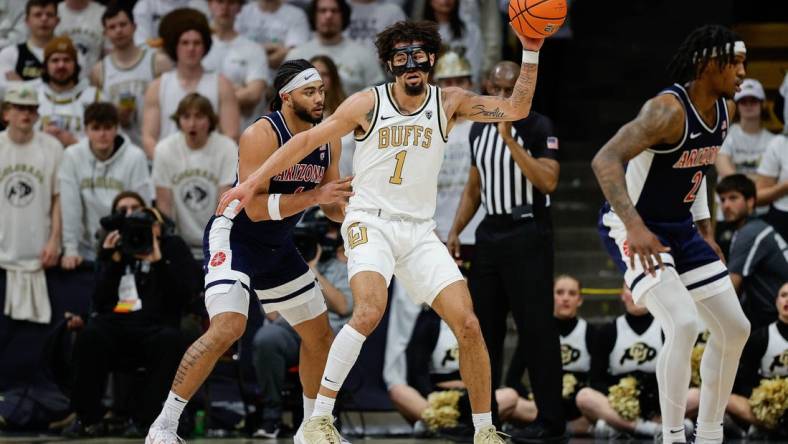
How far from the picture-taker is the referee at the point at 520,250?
8.91 metres

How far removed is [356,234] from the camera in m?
7.57

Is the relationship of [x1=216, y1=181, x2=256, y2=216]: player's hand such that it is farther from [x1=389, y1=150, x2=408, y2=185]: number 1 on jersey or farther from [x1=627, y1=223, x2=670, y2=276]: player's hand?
[x1=627, y1=223, x2=670, y2=276]: player's hand

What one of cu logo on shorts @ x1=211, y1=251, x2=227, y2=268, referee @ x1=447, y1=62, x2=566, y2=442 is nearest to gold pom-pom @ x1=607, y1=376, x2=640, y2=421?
referee @ x1=447, y1=62, x2=566, y2=442

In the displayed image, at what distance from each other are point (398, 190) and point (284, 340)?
2757mm

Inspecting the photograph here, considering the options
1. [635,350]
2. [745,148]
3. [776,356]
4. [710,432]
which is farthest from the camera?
[745,148]

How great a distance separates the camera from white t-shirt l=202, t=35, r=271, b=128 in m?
11.8

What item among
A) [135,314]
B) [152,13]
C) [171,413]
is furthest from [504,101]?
[152,13]

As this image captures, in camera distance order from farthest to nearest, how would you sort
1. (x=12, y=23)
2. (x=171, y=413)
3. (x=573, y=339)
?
(x=12, y=23) < (x=573, y=339) < (x=171, y=413)

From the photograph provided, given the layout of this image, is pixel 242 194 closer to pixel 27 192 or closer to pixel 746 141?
pixel 27 192

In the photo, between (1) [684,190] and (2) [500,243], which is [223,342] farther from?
(1) [684,190]

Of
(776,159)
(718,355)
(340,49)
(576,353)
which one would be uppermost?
(340,49)

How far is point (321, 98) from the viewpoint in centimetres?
798

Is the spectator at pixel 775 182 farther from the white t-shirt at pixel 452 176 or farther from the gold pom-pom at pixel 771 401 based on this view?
the white t-shirt at pixel 452 176

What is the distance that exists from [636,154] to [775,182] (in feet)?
12.5
